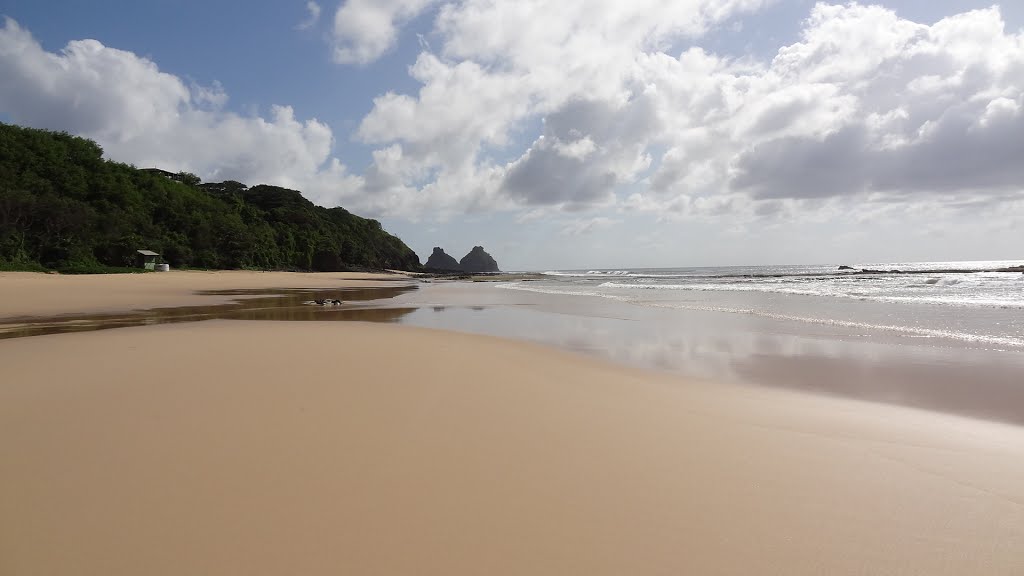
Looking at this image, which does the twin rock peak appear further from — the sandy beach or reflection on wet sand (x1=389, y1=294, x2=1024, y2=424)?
the sandy beach

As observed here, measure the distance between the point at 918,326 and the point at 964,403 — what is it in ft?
26.2

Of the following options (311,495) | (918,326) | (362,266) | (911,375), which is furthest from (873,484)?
(362,266)

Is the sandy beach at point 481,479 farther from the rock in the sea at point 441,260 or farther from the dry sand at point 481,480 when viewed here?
the rock in the sea at point 441,260

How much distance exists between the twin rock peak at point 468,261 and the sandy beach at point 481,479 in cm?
15542

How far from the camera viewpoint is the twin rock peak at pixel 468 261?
160625mm

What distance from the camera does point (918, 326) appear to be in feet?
37.2

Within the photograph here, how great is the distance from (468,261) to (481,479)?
16665cm

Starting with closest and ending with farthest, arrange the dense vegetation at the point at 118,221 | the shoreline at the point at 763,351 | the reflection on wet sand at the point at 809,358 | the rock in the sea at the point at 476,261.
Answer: the reflection on wet sand at the point at 809,358 < the shoreline at the point at 763,351 < the dense vegetation at the point at 118,221 < the rock in the sea at the point at 476,261

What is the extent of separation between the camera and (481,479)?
2.80 meters

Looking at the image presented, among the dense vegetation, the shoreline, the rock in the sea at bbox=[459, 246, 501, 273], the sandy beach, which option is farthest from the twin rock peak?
the sandy beach

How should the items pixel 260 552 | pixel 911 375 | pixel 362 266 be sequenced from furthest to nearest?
1. pixel 362 266
2. pixel 911 375
3. pixel 260 552

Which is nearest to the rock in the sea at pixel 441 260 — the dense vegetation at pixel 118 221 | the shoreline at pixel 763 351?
the dense vegetation at pixel 118 221

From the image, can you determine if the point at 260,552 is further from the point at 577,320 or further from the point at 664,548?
the point at 577,320

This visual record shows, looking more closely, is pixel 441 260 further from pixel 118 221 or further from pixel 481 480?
pixel 481 480
